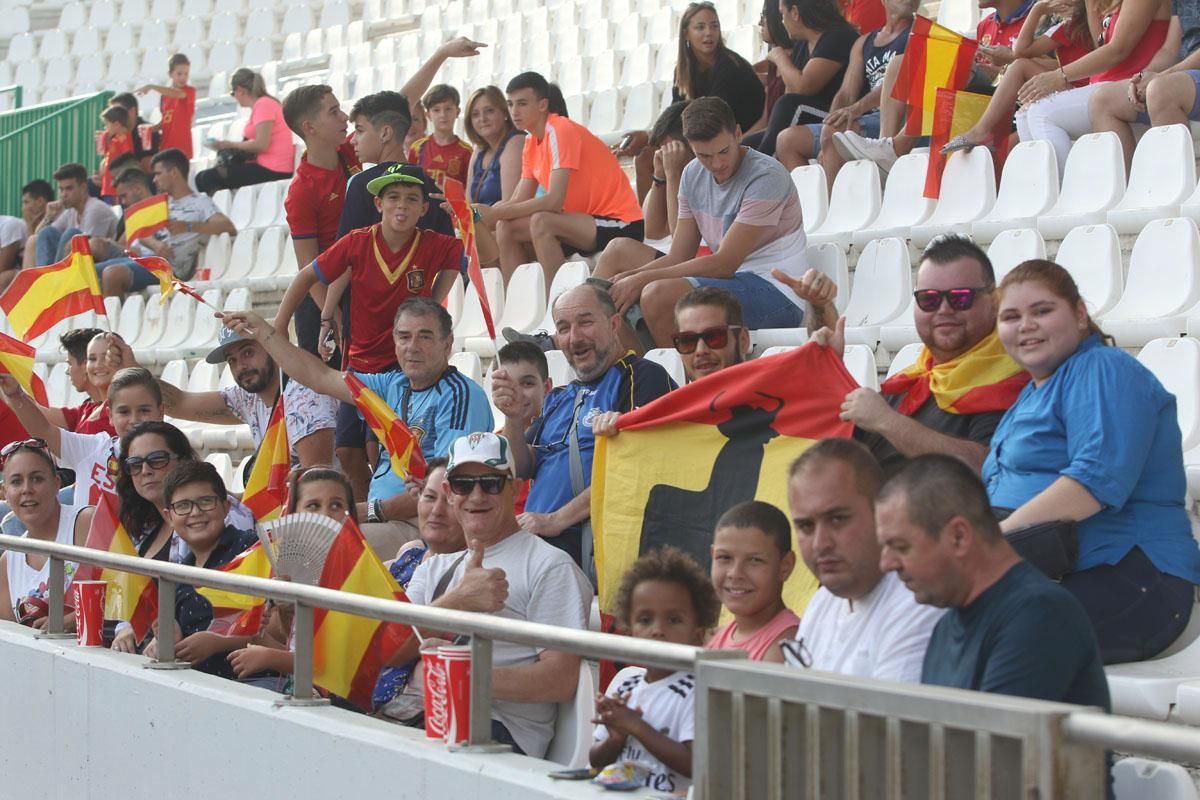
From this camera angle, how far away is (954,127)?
7.13 meters

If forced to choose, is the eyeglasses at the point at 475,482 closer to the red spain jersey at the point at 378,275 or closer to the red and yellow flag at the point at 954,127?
the red spain jersey at the point at 378,275

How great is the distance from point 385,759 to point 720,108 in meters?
3.31

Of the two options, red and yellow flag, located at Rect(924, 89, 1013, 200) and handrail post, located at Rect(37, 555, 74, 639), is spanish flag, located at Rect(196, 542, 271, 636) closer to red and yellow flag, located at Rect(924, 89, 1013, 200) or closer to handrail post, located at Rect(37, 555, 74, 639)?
handrail post, located at Rect(37, 555, 74, 639)

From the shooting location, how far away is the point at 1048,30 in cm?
711

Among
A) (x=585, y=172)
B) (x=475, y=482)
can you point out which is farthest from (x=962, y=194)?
(x=475, y=482)

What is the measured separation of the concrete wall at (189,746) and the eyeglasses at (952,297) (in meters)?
1.45

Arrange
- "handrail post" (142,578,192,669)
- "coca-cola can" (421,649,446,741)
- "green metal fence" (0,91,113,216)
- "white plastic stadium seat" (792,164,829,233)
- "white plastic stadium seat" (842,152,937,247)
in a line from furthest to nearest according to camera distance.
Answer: "green metal fence" (0,91,113,216)
"white plastic stadium seat" (792,164,829,233)
"white plastic stadium seat" (842,152,937,247)
"handrail post" (142,578,192,669)
"coca-cola can" (421,649,446,741)

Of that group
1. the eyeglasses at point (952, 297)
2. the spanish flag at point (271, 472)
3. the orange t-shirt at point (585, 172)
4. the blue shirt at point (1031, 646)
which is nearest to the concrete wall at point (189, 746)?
the blue shirt at point (1031, 646)

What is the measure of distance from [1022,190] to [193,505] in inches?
133

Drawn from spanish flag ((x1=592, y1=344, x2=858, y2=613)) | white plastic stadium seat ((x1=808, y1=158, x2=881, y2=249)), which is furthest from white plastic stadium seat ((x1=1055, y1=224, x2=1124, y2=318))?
spanish flag ((x1=592, y1=344, x2=858, y2=613))

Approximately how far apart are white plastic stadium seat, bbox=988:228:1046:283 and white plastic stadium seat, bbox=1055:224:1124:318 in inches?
3.4

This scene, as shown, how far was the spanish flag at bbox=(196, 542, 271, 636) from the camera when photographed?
4770mm

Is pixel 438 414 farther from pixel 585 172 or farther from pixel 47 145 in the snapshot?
pixel 47 145

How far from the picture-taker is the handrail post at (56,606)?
17.4 ft
